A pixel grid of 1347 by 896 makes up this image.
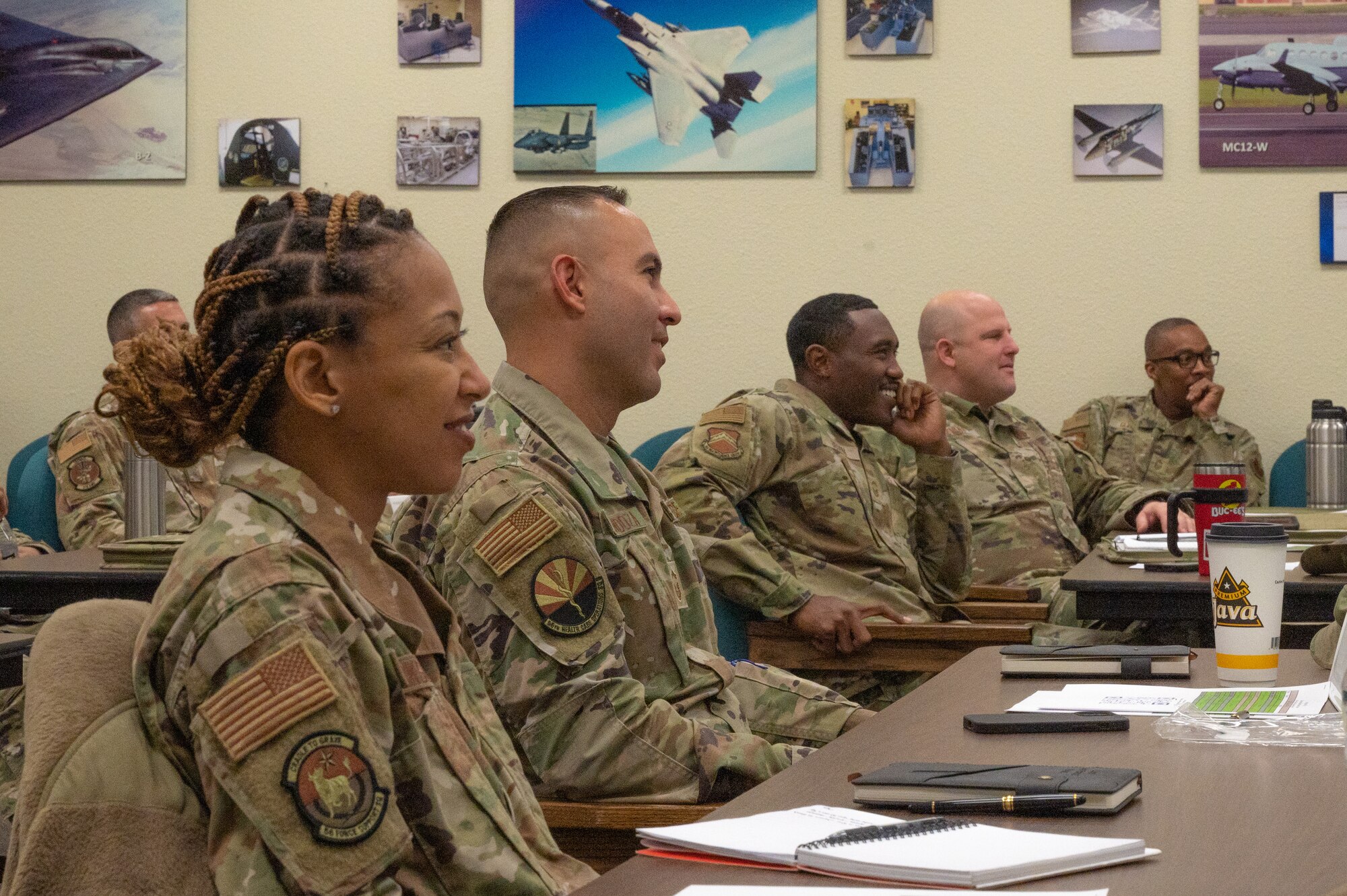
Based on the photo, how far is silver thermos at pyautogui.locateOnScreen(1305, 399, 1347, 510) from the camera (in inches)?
167

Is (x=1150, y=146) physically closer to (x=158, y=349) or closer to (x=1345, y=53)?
(x=1345, y=53)

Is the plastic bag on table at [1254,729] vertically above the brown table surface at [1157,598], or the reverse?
the plastic bag on table at [1254,729]

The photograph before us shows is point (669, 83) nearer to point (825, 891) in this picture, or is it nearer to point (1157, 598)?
point (1157, 598)

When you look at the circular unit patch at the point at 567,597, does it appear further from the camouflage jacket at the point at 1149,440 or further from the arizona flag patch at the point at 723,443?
the camouflage jacket at the point at 1149,440

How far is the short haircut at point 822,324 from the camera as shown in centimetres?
352

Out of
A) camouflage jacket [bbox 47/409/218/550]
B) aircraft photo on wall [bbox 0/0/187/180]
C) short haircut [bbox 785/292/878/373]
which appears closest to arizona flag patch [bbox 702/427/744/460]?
short haircut [bbox 785/292/878/373]

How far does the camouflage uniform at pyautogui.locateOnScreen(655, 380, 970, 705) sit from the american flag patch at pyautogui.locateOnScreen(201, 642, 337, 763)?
174 cm

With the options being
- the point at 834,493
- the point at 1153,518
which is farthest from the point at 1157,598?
the point at 1153,518

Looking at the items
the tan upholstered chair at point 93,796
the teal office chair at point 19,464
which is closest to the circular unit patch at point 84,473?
the teal office chair at point 19,464

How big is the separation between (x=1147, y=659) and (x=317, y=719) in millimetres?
1079

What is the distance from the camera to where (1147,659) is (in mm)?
1735

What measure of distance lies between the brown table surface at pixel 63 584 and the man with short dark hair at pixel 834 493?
105cm

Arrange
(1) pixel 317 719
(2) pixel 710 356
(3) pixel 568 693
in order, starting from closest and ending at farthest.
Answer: (1) pixel 317 719, (3) pixel 568 693, (2) pixel 710 356

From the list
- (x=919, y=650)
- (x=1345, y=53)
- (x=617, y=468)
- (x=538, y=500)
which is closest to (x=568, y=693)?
(x=538, y=500)
